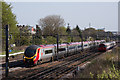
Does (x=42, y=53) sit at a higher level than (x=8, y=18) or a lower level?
lower

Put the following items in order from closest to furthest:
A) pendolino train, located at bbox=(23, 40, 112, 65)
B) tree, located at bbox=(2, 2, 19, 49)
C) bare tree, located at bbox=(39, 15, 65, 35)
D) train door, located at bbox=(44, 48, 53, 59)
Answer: pendolino train, located at bbox=(23, 40, 112, 65)
train door, located at bbox=(44, 48, 53, 59)
tree, located at bbox=(2, 2, 19, 49)
bare tree, located at bbox=(39, 15, 65, 35)

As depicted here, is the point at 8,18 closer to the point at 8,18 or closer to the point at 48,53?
the point at 8,18

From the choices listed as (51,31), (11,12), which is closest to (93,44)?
(51,31)

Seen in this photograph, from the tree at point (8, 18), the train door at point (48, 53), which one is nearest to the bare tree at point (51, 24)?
the tree at point (8, 18)

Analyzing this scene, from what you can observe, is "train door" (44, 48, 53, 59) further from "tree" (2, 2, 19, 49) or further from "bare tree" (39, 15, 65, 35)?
"bare tree" (39, 15, 65, 35)

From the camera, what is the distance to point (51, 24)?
57.8 metres

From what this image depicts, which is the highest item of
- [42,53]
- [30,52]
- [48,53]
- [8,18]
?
[8,18]

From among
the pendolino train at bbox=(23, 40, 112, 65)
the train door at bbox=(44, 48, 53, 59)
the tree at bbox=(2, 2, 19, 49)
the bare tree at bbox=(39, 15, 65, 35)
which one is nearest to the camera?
the pendolino train at bbox=(23, 40, 112, 65)

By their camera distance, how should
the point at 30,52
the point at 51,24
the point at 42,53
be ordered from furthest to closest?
the point at 51,24
the point at 42,53
the point at 30,52

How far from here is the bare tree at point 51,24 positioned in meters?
57.2

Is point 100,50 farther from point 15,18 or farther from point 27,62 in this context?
point 27,62

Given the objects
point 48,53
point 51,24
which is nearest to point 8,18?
point 48,53

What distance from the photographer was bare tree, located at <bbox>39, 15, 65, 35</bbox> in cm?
5720

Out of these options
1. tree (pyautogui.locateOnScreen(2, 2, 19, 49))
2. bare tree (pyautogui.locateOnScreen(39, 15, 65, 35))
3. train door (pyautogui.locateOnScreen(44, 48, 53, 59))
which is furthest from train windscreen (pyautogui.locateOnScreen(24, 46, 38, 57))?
bare tree (pyautogui.locateOnScreen(39, 15, 65, 35))
